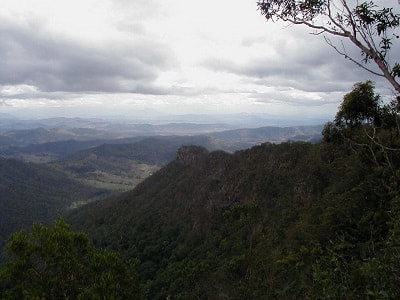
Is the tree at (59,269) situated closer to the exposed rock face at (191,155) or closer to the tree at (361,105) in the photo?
the tree at (361,105)

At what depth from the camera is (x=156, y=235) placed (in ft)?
289

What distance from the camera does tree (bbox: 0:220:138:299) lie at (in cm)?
1255

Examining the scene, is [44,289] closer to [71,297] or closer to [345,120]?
[71,297]

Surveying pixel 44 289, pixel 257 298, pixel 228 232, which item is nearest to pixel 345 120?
pixel 257 298

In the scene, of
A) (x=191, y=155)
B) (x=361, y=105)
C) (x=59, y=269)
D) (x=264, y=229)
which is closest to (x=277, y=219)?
(x=264, y=229)

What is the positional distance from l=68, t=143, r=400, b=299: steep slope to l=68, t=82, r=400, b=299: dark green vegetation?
0.12 meters

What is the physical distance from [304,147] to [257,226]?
1077 inches

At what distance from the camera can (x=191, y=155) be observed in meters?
126

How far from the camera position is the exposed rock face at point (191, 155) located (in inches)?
4800

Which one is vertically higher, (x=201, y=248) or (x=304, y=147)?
(x=304, y=147)

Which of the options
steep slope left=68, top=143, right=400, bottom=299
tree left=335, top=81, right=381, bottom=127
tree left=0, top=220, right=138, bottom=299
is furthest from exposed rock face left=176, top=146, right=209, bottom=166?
tree left=0, top=220, right=138, bottom=299

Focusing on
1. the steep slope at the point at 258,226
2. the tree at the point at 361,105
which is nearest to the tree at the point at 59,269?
the steep slope at the point at 258,226

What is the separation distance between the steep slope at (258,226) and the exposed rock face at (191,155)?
0.48 metres

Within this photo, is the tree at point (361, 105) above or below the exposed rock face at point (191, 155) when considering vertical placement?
above
